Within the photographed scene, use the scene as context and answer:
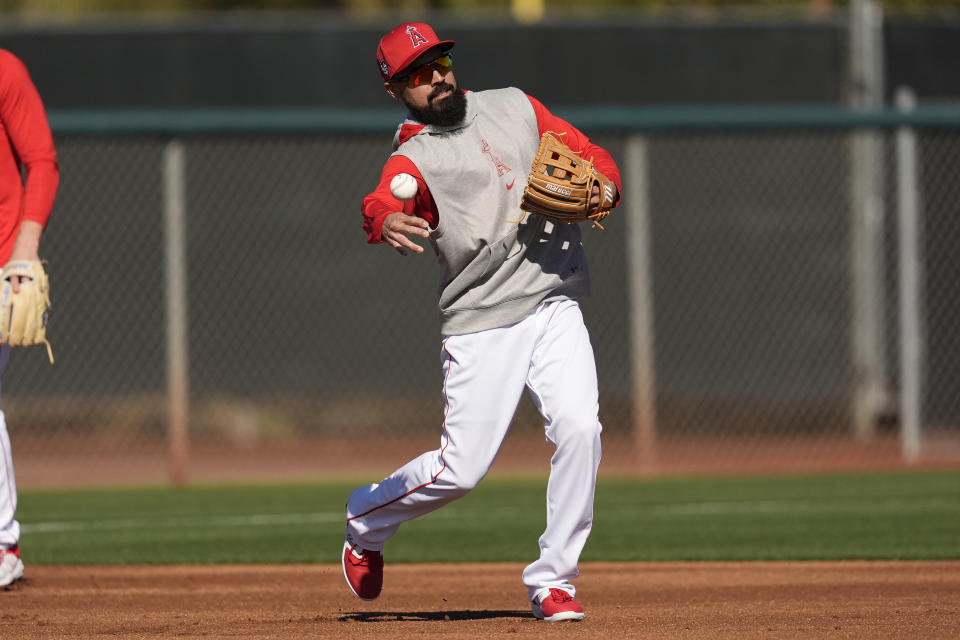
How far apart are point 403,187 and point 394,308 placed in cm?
879

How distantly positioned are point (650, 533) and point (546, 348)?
10.0ft

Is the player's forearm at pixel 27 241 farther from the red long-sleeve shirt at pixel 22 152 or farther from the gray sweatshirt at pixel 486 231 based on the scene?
the gray sweatshirt at pixel 486 231

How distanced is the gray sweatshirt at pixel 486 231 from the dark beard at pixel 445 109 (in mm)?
26

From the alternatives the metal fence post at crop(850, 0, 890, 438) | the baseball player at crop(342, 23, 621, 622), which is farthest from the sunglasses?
the metal fence post at crop(850, 0, 890, 438)

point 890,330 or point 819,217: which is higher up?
point 819,217

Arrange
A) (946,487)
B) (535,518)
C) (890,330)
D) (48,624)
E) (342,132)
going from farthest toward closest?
(890,330) → (342,132) → (946,487) → (535,518) → (48,624)

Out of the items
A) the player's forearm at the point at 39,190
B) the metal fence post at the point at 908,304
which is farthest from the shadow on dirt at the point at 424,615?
the metal fence post at the point at 908,304

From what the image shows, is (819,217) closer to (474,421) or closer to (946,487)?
(946,487)

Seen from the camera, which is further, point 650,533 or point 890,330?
point 890,330

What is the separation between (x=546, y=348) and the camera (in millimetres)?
5234

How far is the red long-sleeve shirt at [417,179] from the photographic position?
16.4 feet

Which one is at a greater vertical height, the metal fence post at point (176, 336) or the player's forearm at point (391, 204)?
the player's forearm at point (391, 204)

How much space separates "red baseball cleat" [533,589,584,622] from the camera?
513 cm

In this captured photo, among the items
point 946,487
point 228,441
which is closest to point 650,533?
point 946,487
